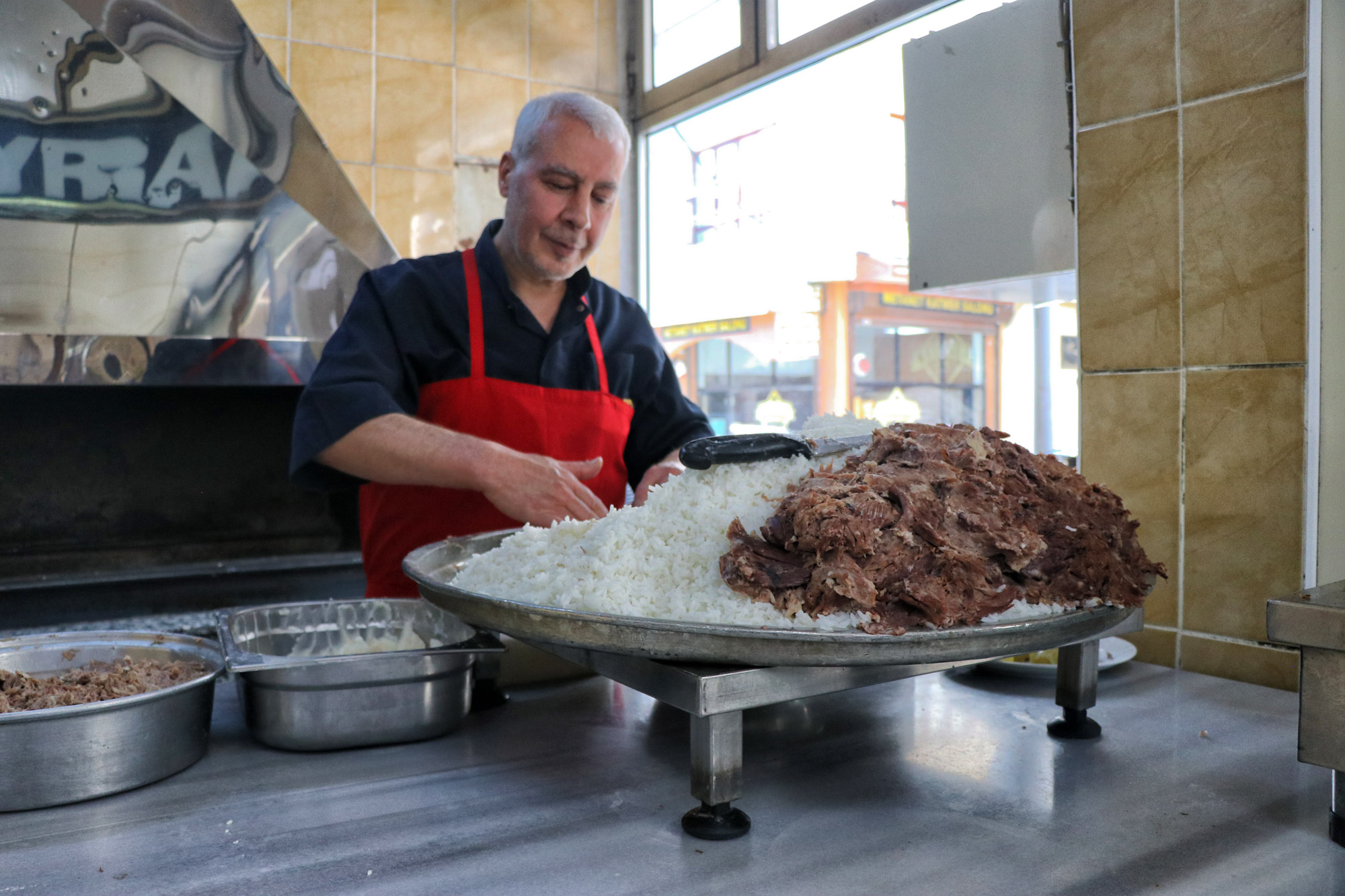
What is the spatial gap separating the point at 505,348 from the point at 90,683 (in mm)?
Answer: 1007

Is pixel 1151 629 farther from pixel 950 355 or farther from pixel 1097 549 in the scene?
pixel 950 355

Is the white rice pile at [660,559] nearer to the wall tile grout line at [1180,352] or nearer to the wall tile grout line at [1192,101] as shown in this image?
the wall tile grout line at [1180,352]

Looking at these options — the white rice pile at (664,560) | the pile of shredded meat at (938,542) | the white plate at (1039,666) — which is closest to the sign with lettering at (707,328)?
the white plate at (1039,666)

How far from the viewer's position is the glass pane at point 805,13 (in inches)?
113

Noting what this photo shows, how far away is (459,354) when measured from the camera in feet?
5.56

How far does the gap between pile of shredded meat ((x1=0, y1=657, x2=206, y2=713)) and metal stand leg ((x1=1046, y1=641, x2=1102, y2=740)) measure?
0.91 meters

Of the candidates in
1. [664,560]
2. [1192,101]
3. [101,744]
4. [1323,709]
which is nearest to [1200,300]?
[1192,101]

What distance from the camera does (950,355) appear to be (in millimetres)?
3428

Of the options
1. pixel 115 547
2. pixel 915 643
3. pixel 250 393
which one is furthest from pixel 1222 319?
pixel 115 547

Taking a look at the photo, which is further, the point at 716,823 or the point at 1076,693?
the point at 1076,693

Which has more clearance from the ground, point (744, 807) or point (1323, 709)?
point (1323, 709)

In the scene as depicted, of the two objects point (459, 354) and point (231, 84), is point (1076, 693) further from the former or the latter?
point (231, 84)

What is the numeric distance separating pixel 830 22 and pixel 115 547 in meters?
2.61

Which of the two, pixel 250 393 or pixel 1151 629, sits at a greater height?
pixel 250 393
